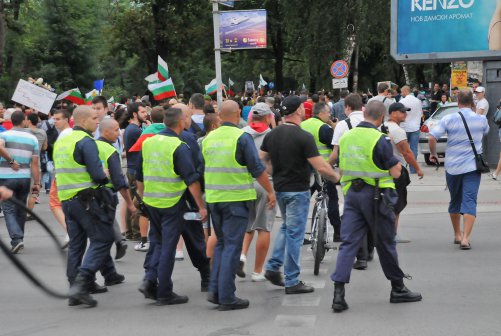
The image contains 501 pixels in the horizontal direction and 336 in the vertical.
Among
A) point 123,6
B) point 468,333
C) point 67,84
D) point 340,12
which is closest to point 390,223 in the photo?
point 468,333

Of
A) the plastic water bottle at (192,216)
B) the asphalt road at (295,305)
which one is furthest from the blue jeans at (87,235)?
the plastic water bottle at (192,216)

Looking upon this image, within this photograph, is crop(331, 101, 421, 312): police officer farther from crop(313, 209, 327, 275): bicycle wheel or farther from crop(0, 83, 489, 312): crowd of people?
crop(313, 209, 327, 275): bicycle wheel

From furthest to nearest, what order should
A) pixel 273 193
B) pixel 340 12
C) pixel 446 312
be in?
pixel 340 12 < pixel 273 193 < pixel 446 312

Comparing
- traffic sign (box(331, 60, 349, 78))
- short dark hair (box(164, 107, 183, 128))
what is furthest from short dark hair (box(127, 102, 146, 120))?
traffic sign (box(331, 60, 349, 78))

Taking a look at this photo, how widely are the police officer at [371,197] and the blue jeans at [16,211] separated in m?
5.05

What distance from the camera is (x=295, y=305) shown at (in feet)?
28.0

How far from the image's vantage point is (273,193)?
871 centimetres

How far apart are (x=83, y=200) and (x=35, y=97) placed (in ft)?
30.3

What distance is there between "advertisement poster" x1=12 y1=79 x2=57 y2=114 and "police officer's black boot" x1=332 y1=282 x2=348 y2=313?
10491 mm

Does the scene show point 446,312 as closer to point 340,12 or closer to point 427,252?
point 427,252

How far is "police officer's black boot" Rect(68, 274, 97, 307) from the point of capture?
8680 mm

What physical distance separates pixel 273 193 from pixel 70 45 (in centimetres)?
4868

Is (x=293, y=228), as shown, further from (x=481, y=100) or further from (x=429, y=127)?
(x=429, y=127)

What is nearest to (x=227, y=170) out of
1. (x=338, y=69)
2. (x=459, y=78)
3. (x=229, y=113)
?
(x=229, y=113)
